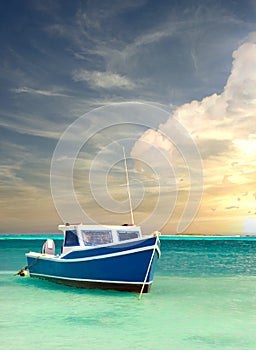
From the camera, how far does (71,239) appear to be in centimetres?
2203

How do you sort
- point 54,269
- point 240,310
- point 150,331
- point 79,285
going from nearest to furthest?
point 150,331
point 240,310
point 79,285
point 54,269

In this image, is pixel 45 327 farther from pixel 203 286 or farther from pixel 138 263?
pixel 203 286

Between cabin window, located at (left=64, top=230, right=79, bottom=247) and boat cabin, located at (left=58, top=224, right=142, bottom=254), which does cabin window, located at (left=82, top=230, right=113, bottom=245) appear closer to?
boat cabin, located at (left=58, top=224, right=142, bottom=254)

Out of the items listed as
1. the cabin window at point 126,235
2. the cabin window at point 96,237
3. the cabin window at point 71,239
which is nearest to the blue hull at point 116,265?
the cabin window at point 71,239

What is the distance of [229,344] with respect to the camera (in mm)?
11672

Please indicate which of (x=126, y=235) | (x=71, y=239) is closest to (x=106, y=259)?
(x=126, y=235)

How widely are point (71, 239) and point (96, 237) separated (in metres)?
1.39

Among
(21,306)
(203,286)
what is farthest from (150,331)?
(203,286)

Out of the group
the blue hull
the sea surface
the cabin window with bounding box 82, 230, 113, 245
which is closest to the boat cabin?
the cabin window with bounding box 82, 230, 113, 245

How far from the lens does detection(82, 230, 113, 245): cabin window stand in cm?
2131

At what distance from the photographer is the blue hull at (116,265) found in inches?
734

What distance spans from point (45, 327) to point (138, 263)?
6107 millimetres

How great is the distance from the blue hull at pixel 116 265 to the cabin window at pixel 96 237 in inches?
47.1

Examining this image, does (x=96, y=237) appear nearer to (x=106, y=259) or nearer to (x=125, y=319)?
(x=106, y=259)
